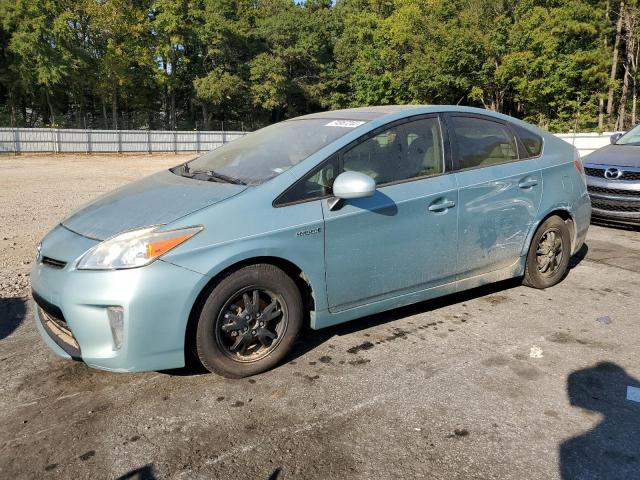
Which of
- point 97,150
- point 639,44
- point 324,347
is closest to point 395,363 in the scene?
point 324,347

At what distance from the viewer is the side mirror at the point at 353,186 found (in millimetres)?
3184

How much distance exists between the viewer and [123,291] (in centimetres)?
271

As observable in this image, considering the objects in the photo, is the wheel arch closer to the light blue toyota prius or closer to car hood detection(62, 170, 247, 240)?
the light blue toyota prius

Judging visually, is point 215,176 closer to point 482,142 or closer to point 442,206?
point 442,206

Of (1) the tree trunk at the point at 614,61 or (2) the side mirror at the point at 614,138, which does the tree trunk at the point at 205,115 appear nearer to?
(1) the tree trunk at the point at 614,61

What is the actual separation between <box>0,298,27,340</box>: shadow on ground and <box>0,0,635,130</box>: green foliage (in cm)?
3758

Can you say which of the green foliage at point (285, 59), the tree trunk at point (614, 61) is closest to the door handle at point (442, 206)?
the tree trunk at point (614, 61)

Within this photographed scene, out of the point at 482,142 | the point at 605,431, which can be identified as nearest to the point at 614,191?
the point at 482,142

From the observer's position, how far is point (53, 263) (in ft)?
9.85

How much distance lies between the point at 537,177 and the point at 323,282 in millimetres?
2246

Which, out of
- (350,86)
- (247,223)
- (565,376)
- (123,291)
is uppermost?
(350,86)

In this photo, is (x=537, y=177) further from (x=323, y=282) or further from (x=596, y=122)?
(x=596, y=122)

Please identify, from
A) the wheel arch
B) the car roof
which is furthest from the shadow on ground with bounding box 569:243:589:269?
the car roof

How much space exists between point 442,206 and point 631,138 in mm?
6285
